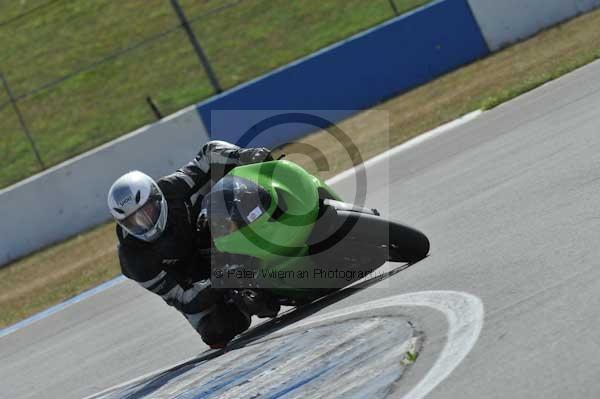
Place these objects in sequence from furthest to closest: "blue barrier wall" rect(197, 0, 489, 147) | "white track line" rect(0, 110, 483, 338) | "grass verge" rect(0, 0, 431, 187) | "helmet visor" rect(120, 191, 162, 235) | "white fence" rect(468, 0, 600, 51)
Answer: "grass verge" rect(0, 0, 431, 187)
"white fence" rect(468, 0, 600, 51)
"blue barrier wall" rect(197, 0, 489, 147)
"white track line" rect(0, 110, 483, 338)
"helmet visor" rect(120, 191, 162, 235)

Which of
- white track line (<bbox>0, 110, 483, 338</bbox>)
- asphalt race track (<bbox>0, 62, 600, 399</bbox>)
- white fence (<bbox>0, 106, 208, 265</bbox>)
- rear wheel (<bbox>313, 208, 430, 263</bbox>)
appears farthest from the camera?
white fence (<bbox>0, 106, 208, 265</bbox>)

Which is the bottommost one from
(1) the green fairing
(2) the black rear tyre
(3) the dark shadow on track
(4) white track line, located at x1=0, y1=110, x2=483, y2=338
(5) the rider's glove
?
(4) white track line, located at x1=0, y1=110, x2=483, y2=338

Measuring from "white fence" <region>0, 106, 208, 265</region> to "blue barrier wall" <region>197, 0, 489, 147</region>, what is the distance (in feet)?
4.22

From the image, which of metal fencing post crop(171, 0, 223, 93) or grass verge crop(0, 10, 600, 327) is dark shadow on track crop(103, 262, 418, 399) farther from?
metal fencing post crop(171, 0, 223, 93)

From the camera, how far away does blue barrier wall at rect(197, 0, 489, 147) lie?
16.8 m

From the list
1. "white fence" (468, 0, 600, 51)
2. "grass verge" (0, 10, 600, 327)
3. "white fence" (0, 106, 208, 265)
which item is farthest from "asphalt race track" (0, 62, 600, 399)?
"white fence" (468, 0, 600, 51)

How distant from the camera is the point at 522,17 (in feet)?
56.9

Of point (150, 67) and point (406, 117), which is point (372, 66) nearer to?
point (406, 117)

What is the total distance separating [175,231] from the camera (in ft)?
23.2

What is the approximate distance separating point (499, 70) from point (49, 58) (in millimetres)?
11892

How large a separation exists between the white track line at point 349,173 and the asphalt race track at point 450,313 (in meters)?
0.45

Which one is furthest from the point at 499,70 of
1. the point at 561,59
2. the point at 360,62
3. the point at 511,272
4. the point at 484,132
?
the point at 511,272

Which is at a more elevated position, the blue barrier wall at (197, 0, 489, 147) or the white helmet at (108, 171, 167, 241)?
the white helmet at (108, 171, 167, 241)

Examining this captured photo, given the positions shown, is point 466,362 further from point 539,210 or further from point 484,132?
point 484,132
